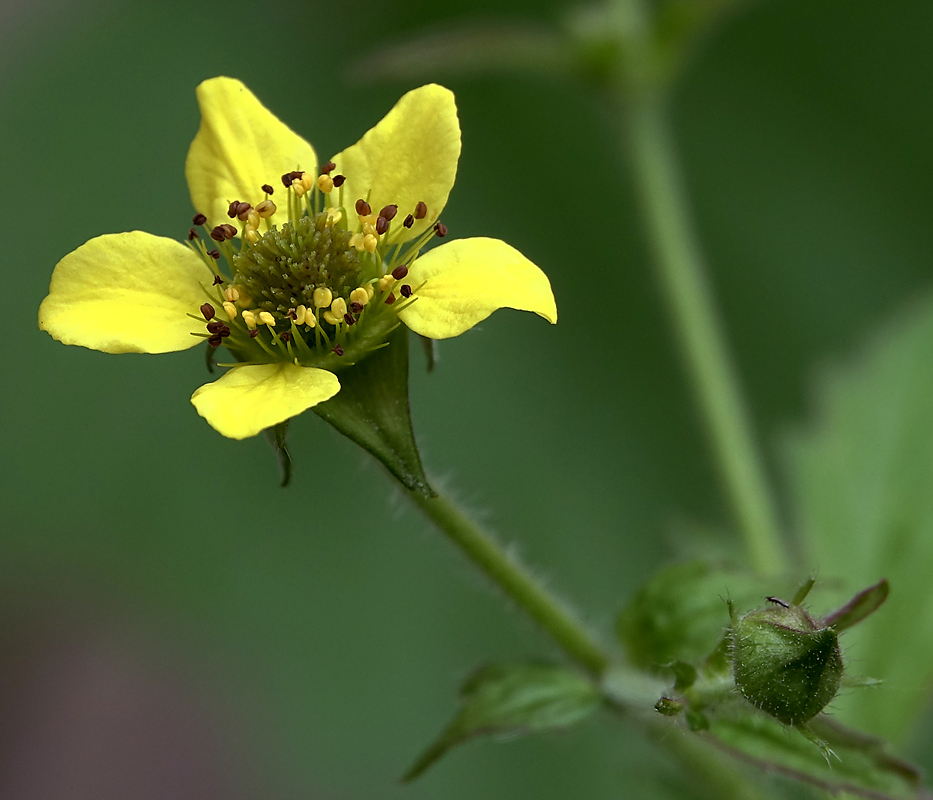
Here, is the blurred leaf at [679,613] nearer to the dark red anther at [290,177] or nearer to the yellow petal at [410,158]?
the yellow petal at [410,158]

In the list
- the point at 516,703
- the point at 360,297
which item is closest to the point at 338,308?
the point at 360,297

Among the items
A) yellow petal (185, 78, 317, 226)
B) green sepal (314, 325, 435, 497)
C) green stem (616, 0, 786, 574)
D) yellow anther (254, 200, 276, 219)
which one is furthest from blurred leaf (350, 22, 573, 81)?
green sepal (314, 325, 435, 497)

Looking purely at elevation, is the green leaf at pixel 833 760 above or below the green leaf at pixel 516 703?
below

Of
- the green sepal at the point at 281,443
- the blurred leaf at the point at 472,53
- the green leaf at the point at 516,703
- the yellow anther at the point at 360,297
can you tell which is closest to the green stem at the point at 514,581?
the green leaf at the point at 516,703

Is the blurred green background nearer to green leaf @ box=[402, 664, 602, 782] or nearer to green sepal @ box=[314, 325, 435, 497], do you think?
green leaf @ box=[402, 664, 602, 782]

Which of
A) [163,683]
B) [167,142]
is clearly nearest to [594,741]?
[163,683]

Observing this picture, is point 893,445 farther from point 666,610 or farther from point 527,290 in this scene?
point 527,290

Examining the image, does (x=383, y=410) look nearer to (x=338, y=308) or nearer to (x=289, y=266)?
(x=338, y=308)
